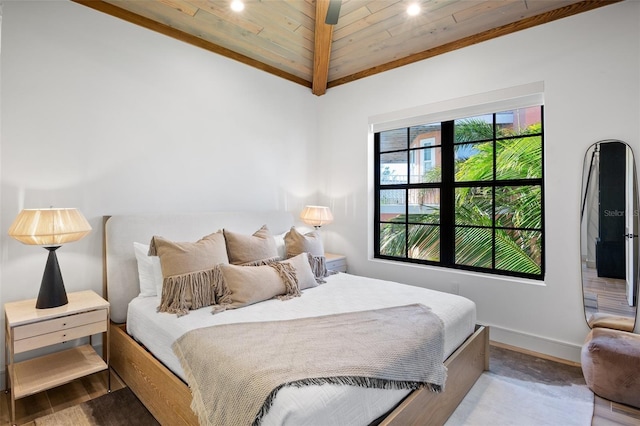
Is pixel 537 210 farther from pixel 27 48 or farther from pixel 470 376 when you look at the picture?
pixel 27 48

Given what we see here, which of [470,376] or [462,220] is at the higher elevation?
[462,220]

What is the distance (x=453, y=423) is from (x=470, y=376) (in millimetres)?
405

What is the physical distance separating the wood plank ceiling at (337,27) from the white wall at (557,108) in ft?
0.41

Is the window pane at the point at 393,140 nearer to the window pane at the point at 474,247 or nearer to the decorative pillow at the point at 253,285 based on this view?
the window pane at the point at 474,247

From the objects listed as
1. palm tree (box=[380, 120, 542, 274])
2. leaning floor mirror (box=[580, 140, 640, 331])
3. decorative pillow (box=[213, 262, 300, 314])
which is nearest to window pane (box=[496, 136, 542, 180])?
palm tree (box=[380, 120, 542, 274])

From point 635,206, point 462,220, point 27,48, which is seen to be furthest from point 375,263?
point 27,48

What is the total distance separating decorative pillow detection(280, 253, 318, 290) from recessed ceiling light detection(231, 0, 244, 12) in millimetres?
2190

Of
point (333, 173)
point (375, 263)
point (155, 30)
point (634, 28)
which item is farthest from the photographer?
point (333, 173)

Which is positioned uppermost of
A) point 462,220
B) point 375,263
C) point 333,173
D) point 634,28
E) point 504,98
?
point 634,28

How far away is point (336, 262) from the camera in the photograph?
12.7ft

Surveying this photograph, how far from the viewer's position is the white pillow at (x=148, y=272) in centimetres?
234

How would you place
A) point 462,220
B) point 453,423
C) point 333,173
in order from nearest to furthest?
point 453,423, point 462,220, point 333,173

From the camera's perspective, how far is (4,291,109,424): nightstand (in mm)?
1806

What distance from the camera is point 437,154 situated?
348cm
